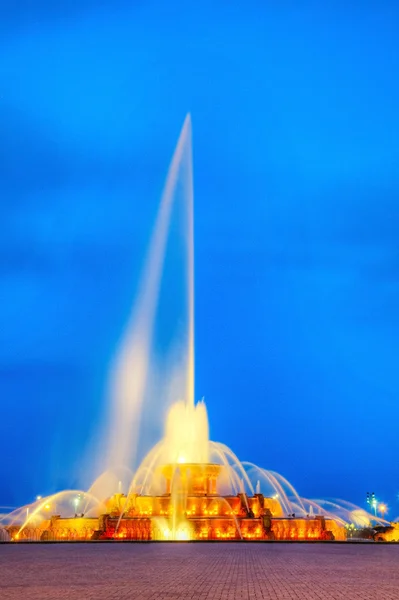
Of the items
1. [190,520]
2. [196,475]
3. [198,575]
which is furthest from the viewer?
[196,475]

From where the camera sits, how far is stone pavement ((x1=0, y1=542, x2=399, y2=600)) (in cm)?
1385

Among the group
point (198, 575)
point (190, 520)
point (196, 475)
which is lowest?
point (198, 575)

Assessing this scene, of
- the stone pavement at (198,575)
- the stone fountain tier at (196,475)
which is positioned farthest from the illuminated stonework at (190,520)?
the stone pavement at (198,575)

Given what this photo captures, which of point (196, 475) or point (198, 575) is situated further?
point (196, 475)

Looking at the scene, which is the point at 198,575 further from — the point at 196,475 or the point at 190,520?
the point at 196,475

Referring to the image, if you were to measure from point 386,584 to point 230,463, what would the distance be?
3185 cm

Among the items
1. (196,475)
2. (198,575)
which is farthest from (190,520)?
(198,575)

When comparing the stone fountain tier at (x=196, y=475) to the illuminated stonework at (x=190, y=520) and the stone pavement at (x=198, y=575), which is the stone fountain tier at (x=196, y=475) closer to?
the illuminated stonework at (x=190, y=520)

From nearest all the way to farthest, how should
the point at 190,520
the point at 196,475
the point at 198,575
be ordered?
the point at 198,575
the point at 190,520
the point at 196,475

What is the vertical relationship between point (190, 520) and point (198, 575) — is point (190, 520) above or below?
above

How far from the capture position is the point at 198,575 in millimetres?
17344

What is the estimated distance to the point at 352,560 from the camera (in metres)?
23.5

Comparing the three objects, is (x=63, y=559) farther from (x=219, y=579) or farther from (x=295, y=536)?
(x=295, y=536)

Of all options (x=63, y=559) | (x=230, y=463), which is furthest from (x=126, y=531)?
(x=63, y=559)
